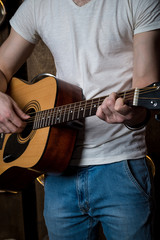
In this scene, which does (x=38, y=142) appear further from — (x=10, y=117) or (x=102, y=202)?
(x=102, y=202)

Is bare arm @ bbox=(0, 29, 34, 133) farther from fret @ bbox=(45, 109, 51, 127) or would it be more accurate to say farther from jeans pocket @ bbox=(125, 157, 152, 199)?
jeans pocket @ bbox=(125, 157, 152, 199)

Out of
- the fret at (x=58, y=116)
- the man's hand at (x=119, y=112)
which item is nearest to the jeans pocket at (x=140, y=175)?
the man's hand at (x=119, y=112)

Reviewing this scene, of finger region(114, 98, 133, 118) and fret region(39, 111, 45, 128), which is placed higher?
finger region(114, 98, 133, 118)

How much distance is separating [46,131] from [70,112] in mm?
138

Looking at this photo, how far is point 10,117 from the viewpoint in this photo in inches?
42.3

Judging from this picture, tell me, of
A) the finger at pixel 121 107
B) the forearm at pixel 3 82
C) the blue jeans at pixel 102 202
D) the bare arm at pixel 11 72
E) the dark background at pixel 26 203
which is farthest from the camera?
the dark background at pixel 26 203

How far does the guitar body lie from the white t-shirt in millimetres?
58

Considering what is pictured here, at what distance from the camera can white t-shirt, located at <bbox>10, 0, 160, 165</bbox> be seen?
921 mm

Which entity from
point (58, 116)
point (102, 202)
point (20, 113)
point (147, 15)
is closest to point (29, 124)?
point (20, 113)

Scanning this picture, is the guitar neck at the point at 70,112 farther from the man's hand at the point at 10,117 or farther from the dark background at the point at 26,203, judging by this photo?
the dark background at the point at 26,203

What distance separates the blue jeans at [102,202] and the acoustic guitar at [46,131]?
94 mm

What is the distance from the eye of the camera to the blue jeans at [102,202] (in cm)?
88

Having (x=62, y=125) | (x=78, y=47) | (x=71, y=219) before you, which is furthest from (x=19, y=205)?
(x=78, y=47)

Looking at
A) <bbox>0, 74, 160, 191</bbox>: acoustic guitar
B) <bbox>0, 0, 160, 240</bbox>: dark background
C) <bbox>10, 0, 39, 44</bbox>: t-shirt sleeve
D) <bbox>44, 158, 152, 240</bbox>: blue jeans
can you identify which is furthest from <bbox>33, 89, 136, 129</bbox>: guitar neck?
<bbox>0, 0, 160, 240</bbox>: dark background
